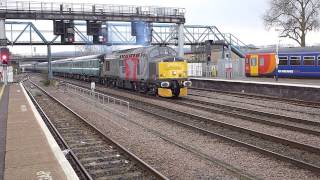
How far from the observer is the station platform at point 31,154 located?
28.0 ft

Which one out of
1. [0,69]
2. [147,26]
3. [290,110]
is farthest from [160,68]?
[0,69]

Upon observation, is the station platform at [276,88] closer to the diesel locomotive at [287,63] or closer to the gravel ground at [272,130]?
the diesel locomotive at [287,63]

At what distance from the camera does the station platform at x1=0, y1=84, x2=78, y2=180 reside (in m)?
8.55

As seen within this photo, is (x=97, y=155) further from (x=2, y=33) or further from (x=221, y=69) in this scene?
(x=221, y=69)

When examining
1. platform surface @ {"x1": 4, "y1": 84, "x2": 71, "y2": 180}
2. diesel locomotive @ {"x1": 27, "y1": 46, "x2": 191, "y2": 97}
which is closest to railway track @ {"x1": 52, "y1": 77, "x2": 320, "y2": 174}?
platform surface @ {"x1": 4, "y1": 84, "x2": 71, "y2": 180}

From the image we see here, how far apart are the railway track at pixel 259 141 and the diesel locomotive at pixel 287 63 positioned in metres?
17.5

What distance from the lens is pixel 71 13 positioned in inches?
1570

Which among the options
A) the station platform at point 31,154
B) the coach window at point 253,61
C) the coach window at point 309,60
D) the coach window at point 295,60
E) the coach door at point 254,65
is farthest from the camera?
the coach window at point 253,61

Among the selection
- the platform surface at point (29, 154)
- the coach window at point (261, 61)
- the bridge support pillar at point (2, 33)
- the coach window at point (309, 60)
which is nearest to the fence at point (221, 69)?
the coach window at point (261, 61)

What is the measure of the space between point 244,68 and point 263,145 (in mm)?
33284

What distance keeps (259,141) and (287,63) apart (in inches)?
1035

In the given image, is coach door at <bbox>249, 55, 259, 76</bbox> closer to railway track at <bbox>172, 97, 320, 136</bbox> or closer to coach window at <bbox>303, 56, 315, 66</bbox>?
coach window at <bbox>303, 56, 315, 66</bbox>

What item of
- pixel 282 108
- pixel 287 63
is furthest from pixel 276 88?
pixel 287 63

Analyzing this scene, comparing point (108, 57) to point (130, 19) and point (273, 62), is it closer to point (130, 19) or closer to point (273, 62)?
point (130, 19)
